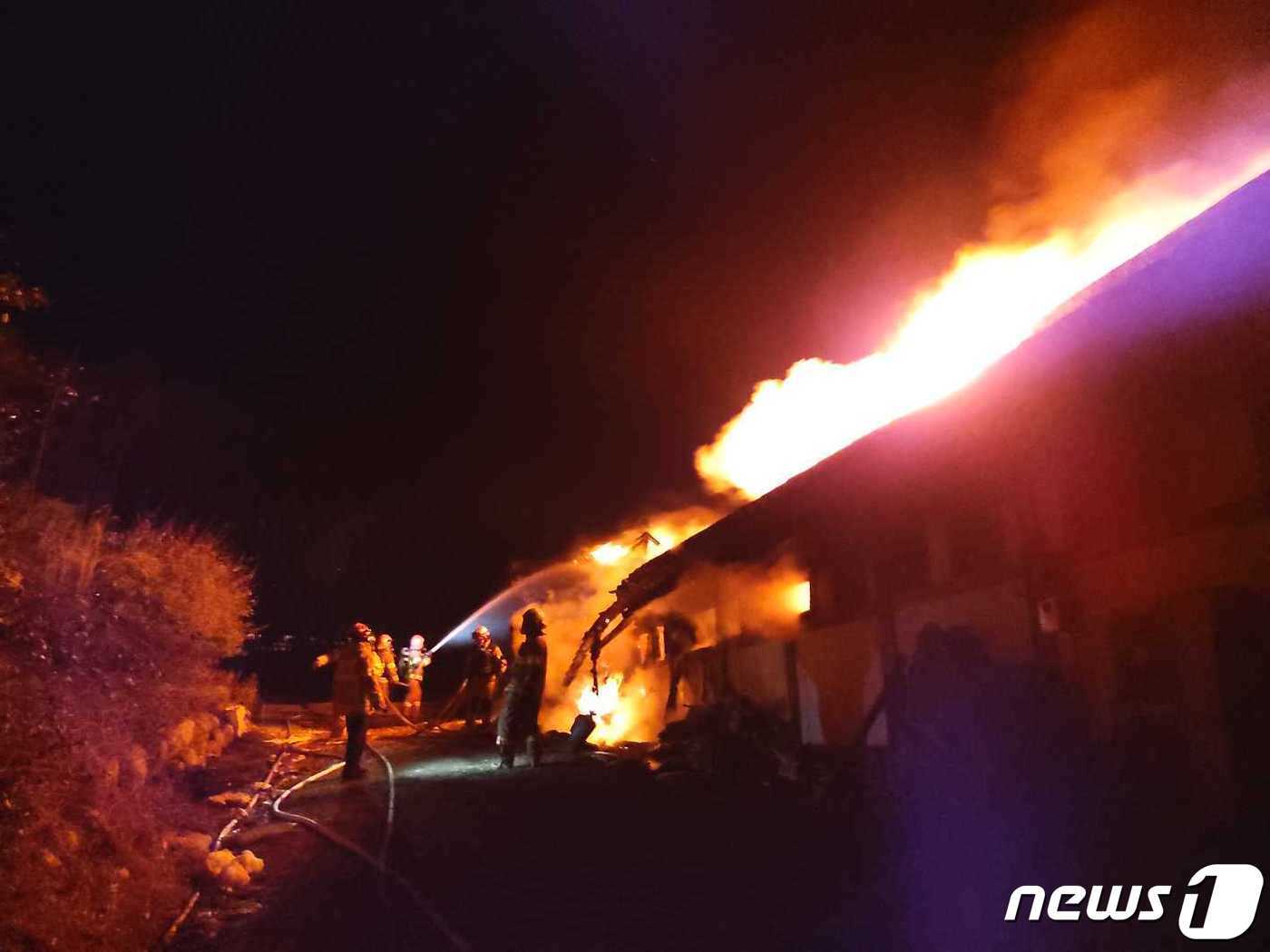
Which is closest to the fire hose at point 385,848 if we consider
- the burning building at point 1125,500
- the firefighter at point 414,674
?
the burning building at point 1125,500

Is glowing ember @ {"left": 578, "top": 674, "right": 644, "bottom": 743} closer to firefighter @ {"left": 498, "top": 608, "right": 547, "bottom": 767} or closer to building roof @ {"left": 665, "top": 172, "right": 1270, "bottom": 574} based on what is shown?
firefighter @ {"left": 498, "top": 608, "right": 547, "bottom": 767}

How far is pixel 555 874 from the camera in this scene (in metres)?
6.79

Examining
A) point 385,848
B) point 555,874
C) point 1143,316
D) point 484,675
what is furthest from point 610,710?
point 1143,316

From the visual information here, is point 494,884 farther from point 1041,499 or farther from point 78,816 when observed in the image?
point 1041,499

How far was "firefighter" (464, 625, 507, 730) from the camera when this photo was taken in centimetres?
1839

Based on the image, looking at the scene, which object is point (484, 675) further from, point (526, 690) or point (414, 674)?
point (526, 690)

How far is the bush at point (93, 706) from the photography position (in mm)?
5316

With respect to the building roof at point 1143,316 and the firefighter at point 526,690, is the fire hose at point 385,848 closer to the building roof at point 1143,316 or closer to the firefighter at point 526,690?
the firefighter at point 526,690

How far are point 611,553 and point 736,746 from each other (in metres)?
9.39

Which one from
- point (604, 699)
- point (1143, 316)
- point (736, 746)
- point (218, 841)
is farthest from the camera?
point (604, 699)

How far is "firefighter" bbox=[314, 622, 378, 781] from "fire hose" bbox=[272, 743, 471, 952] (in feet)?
1.89

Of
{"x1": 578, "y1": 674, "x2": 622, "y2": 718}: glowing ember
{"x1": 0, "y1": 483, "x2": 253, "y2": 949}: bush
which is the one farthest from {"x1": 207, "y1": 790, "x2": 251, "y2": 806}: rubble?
{"x1": 578, "y1": 674, "x2": 622, "y2": 718}: glowing ember

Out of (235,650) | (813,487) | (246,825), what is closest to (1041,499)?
(813,487)

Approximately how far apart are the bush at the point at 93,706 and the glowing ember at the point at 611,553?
27.2ft
